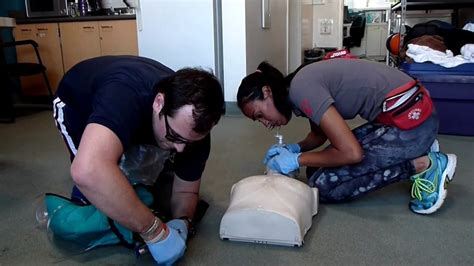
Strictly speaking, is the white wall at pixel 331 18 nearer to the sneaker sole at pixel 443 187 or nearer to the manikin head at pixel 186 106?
the sneaker sole at pixel 443 187

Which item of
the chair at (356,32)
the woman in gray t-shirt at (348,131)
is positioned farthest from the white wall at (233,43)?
the chair at (356,32)

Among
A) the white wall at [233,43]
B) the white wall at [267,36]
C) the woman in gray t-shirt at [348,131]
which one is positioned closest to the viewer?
the woman in gray t-shirt at [348,131]

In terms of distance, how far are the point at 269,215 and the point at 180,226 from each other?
26 centimetres

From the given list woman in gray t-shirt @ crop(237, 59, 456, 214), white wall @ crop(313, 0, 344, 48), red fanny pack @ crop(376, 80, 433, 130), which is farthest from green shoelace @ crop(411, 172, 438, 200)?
white wall @ crop(313, 0, 344, 48)

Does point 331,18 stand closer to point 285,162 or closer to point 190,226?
point 285,162

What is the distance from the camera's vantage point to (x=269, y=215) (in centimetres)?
116

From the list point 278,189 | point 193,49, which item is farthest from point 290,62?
point 278,189

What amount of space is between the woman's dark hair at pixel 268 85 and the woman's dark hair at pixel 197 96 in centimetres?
38

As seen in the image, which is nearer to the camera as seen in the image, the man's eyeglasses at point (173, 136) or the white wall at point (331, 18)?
the man's eyeglasses at point (173, 136)

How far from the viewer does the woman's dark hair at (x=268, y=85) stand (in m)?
1.33

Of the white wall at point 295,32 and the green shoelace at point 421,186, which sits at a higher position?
the white wall at point 295,32

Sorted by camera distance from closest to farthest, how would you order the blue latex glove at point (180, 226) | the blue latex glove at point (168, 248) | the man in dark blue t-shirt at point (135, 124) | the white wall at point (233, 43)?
the man in dark blue t-shirt at point (135, 124) < the blue latex glove at point (168, 248) < the blue latex glove at point (180, 226) < the white wall at point (233, 43)

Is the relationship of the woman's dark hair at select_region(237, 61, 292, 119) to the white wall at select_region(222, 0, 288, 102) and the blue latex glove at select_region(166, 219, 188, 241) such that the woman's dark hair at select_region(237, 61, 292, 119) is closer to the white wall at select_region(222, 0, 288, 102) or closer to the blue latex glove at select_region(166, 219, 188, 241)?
the blue latex glove at select_region(166, 219, 188, 241)

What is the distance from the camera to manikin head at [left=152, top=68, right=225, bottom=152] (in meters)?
0.91
